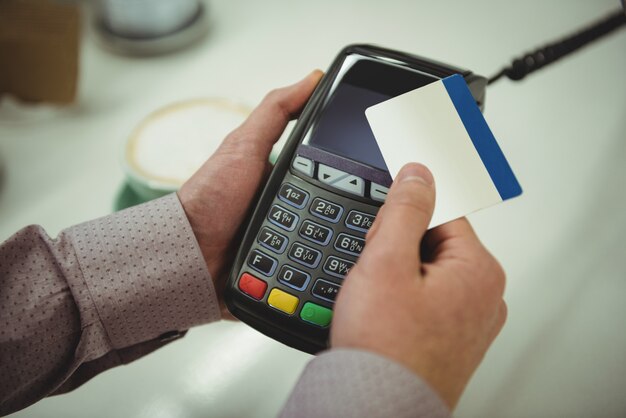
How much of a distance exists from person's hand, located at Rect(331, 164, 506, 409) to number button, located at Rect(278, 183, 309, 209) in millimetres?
71

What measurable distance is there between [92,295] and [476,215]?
12.1 inches

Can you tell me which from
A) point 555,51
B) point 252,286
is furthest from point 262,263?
point 555,51

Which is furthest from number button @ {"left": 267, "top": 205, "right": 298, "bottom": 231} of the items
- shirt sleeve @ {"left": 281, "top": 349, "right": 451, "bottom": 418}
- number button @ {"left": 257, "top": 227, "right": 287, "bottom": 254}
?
shirt sleeve @ {"left": 281, "top": 349, "right": 451, "bottom": 418}

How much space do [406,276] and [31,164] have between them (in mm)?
403

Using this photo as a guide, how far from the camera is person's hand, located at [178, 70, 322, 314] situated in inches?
13.5

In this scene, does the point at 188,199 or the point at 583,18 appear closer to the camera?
the point at 188,199

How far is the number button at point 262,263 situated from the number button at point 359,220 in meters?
0.05

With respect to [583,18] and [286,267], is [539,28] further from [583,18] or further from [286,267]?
[286,267]

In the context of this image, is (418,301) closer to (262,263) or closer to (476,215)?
(262,263)

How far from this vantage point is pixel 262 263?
32 centimetres

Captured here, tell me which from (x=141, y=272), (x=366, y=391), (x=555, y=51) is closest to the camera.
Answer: (x=366, y=391)

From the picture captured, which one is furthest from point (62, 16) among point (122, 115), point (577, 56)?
point (577, 56)

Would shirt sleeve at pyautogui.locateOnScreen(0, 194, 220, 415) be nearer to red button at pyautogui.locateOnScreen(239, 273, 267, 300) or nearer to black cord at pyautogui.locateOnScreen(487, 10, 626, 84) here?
red button at pyautogui.locateOnScreen(239, 273, 267, 300)

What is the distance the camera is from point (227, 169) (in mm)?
356
